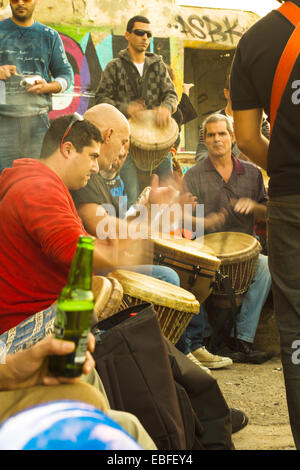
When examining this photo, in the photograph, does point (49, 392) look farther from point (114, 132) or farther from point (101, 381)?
point (114, 132)

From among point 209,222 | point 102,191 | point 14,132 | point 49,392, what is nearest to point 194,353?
point 209,222

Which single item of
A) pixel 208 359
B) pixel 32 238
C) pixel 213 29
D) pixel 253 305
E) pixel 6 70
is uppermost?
pixel 213 29

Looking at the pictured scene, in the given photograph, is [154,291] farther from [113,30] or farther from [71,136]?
[113,30]

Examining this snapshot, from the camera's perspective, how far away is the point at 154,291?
2904 mm

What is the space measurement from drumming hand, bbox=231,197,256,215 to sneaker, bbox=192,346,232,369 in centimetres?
108

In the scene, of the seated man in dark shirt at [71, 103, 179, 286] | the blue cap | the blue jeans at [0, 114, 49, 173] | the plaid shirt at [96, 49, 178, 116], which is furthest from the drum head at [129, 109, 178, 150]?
the blue cap

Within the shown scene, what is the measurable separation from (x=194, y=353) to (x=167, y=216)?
1029mm

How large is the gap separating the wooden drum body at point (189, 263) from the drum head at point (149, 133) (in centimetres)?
101

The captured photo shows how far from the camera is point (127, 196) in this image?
4406mm

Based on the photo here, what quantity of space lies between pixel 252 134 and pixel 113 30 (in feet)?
19.4

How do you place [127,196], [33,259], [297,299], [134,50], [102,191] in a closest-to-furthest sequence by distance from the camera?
[297,299]
[33,259]
[102,191]
[127,196]
[134,50]

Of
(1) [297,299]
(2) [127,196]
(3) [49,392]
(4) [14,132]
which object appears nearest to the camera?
(3) [49,392]

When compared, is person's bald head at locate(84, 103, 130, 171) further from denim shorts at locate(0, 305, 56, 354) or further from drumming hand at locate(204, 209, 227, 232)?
denim shorts at locate(0, 305, 56, 354)

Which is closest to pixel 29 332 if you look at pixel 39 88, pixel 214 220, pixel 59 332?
pixel 59 332
